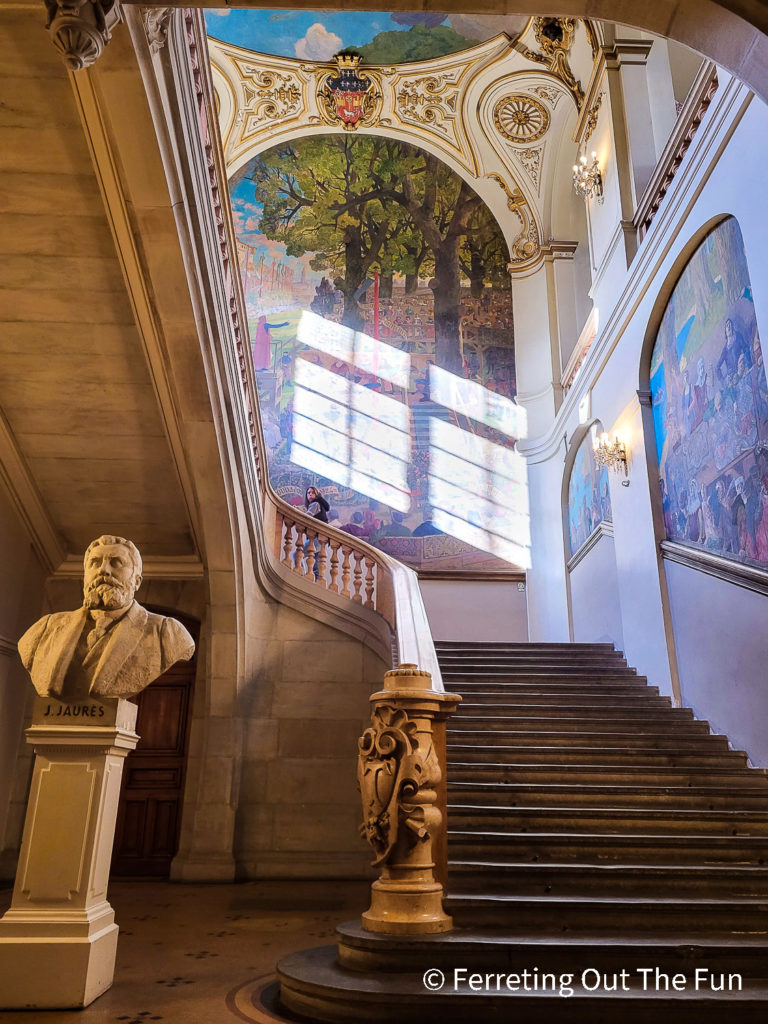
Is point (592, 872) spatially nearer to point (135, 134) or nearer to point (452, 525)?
point (135, 134)

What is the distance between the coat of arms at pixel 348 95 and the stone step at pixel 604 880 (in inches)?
567

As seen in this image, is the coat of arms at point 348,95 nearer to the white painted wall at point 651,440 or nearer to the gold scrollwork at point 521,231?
the gold scrollwork at point 521,231

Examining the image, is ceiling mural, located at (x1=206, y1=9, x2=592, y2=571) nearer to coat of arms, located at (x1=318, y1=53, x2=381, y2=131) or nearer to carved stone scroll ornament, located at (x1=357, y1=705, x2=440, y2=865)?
coat of arms, located at (x1=318, y1=53, x2=381, y2=131)

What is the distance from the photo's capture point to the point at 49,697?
12.7 feet

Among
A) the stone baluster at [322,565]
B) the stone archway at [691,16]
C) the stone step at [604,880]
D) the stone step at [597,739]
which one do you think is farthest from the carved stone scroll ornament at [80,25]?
the stone baluster at [322,565]

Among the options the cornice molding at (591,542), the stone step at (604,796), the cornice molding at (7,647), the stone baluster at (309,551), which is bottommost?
the stone step at (604,796)

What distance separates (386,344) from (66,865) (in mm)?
12267

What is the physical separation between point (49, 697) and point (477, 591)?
1000 cm

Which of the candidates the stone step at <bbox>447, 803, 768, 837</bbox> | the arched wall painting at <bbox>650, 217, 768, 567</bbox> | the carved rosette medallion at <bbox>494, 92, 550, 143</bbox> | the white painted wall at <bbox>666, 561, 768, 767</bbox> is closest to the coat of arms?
the carved rosette medallion at <bbox>494, 92, 550, 143</bbox>

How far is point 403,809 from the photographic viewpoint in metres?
4.03

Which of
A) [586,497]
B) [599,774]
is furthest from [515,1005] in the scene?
[586,497]

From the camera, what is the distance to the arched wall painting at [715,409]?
6375 mm

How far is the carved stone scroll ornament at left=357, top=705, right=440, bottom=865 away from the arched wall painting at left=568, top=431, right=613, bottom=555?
6751 millimetres

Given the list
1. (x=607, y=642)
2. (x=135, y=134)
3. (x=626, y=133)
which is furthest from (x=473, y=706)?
(x=626, y=133)
